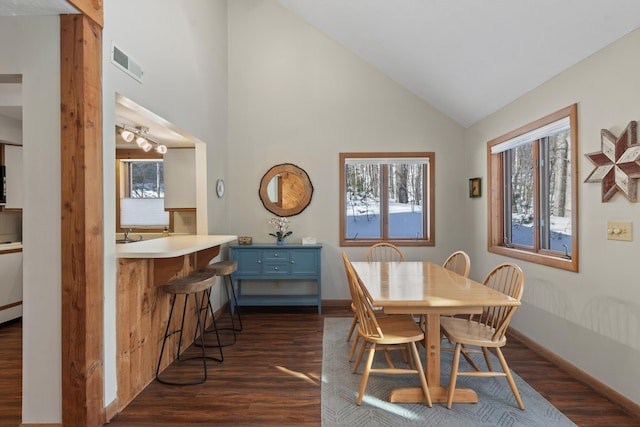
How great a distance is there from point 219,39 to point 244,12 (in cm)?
67

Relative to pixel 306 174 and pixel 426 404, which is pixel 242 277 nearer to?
pixel 306 174

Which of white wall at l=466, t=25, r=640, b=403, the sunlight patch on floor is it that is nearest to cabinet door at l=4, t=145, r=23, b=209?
the sunlight patch on floor

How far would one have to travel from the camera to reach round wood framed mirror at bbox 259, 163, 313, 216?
471cm

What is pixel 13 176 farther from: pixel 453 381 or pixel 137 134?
pixel 453 381

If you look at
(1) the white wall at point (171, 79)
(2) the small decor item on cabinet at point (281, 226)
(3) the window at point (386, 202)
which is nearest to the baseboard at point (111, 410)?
(1) the white wall at point (171, 79)

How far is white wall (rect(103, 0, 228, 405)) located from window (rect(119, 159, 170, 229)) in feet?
4.38

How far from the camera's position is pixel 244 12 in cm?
471

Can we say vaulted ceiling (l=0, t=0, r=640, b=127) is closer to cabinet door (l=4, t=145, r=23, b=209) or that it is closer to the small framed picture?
the small framed picture

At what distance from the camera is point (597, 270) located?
2.44m

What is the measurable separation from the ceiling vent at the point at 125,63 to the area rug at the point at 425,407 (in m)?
2.56

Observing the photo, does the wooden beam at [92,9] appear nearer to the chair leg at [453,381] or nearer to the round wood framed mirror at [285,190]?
the round wood framed mirror at [285,190]

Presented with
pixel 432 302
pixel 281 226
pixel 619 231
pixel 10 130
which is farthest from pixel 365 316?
pixel 10 130

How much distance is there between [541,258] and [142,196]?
519cm

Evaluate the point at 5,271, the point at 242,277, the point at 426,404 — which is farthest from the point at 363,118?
the point at 5,271
